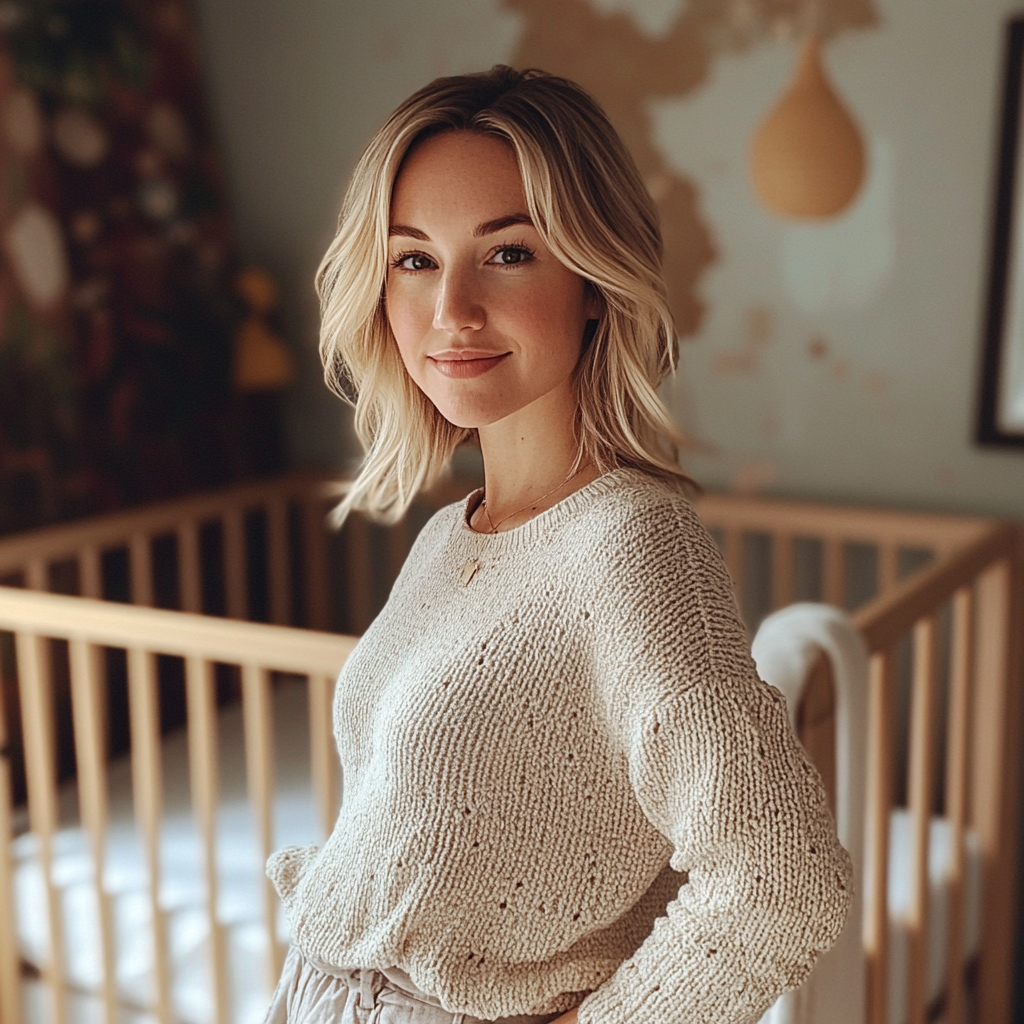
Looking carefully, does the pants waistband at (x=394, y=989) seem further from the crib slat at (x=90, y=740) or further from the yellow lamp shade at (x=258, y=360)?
the yellow lamp shade at (x=258, y=360)

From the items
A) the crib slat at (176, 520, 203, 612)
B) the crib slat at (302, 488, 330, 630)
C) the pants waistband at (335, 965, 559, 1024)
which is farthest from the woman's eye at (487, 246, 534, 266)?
the crib slat at (302, 488, 330, 630)

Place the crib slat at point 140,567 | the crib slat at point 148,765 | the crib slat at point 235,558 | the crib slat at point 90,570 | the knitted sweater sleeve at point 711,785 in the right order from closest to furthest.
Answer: the knitted sweater sleeve at point 711,785 < the crib slat at point 148,765 < the crib slat at point 90,570 < the crib slat at point 140,567 < the crib slat at point 235,558

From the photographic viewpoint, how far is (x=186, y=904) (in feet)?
5.23

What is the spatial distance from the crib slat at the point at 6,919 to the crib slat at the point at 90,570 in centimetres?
38

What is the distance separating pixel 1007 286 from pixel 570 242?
61.4 inches

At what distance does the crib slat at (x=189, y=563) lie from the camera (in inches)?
88.5

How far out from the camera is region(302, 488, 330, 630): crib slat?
2.57 meters

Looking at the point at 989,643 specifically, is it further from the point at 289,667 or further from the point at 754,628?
the point at 289,667

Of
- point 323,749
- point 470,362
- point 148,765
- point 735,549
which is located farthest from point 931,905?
point 470,362

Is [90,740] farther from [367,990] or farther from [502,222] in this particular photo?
[502,222]

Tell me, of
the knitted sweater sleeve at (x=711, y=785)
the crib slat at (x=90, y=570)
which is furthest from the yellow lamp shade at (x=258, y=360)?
the knitted sweater sleeve at (x=711, y=785)

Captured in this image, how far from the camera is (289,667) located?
126cm

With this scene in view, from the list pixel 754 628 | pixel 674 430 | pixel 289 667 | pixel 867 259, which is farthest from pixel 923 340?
pixel 674 430

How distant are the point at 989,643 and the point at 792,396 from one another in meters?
0.57
